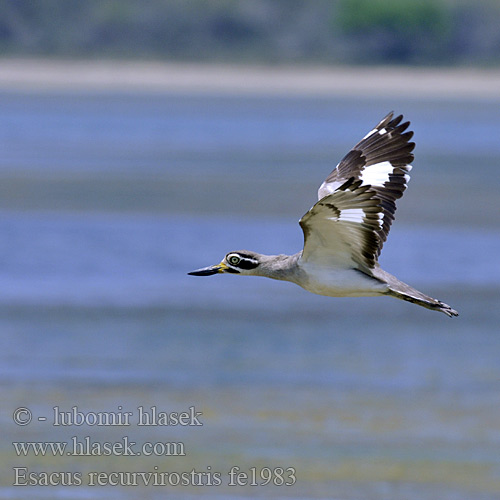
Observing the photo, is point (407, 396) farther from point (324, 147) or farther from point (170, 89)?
point (170, 89)

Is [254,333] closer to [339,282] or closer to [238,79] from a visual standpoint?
[339,282]

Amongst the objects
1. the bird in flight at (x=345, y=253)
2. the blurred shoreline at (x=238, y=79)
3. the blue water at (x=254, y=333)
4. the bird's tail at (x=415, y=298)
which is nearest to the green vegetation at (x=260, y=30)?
the blurred shoreline at (x=238, y=79)

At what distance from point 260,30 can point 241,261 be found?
8721 cm

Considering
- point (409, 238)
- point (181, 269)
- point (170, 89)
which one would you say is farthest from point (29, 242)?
point (170, 89)

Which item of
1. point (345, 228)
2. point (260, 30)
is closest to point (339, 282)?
point (345, 228)

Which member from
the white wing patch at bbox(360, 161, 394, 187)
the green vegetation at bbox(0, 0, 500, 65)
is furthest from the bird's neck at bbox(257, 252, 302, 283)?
the green vegetation at bbox(0, 0, 500, 65)

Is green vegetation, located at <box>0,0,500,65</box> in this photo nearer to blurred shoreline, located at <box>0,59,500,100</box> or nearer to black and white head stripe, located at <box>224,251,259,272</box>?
blurred shoreline, located at <box>0,59,500,100</box>

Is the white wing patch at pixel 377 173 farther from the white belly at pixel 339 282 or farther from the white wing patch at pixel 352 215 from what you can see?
the white wing patch at pixel 352 215

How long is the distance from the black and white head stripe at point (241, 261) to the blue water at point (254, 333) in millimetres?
2828

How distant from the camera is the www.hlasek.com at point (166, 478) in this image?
492 inches

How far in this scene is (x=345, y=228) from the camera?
9547 mm

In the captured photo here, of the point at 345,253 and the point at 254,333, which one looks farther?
the point at 254,333

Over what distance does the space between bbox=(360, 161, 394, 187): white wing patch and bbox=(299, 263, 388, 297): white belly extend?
1140 mm

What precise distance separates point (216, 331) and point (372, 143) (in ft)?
23.5
